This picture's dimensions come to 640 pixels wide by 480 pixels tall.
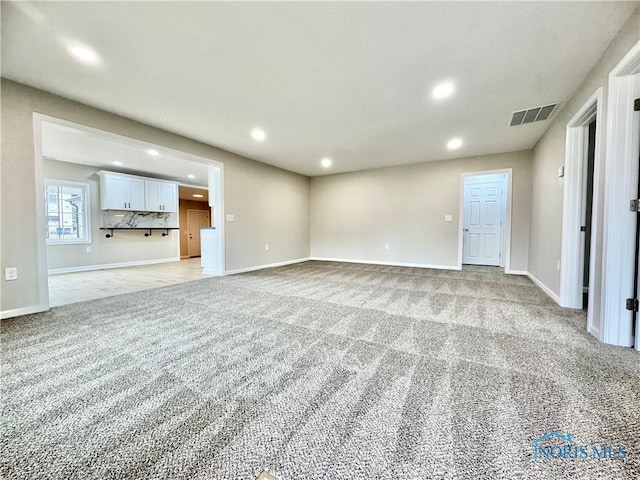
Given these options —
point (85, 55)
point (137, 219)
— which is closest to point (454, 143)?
point (85, 55)

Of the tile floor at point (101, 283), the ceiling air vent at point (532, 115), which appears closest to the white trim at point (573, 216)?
the ceiling air vent at point (532, 115)

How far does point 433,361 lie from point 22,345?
10.1 feet

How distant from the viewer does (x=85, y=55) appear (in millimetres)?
2145

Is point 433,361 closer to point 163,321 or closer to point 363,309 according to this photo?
point 363,309

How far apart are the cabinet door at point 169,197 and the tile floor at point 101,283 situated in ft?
7.13

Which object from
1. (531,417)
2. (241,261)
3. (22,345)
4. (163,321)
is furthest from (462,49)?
(241,261)

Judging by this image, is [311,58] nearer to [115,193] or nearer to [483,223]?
[483,223]

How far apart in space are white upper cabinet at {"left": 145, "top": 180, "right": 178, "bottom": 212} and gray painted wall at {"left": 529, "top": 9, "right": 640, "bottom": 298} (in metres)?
8.10

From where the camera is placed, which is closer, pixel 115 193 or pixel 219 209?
pixel 219 209

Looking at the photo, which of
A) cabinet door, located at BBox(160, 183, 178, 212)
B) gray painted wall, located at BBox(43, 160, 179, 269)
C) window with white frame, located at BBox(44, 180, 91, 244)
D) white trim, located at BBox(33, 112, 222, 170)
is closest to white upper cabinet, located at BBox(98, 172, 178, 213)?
cabinet door, located at BBox(160, 183, 178, 212)

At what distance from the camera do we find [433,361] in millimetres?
1693

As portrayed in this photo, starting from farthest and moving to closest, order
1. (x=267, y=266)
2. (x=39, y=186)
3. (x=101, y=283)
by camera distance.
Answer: (x=267, y=266)
(x=101, y=283)
(x=39, y=186)

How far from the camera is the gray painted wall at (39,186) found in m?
2.53

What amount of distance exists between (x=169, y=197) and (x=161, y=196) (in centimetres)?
21
